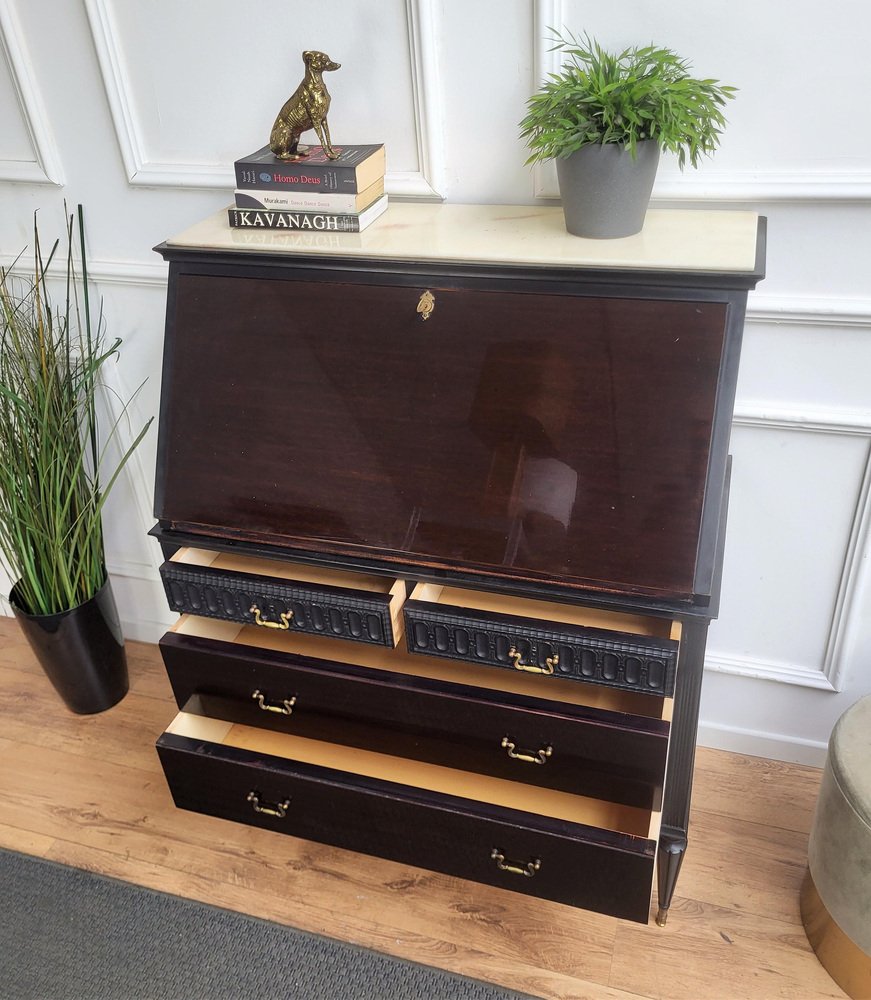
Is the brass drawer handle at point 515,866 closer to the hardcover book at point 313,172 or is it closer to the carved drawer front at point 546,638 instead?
the carved drawer front at point 546,638

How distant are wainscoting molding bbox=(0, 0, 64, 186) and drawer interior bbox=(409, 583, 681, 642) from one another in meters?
1.15

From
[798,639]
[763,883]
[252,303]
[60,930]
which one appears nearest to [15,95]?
[252,303]

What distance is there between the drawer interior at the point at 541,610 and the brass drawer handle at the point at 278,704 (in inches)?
12.5

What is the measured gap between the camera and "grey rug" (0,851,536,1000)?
1.47m

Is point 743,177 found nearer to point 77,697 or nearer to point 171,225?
point 171,225

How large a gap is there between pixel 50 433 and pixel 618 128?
4.10 ft

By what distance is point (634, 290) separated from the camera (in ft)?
3.93

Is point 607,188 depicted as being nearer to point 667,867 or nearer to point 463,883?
point 667,867

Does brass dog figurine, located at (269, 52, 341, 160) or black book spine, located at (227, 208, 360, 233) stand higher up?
brass dog figurine, located at (269, 52, 341, 160)

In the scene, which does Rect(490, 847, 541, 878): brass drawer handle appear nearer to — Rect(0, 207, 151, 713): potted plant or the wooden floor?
the wooden floor

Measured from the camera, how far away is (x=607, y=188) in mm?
1235

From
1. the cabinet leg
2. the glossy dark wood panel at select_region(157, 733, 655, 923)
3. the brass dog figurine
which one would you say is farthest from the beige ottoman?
the brass dog figurine

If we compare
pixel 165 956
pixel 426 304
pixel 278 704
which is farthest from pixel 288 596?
pixel 165 956

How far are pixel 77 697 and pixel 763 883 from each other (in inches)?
59.4
